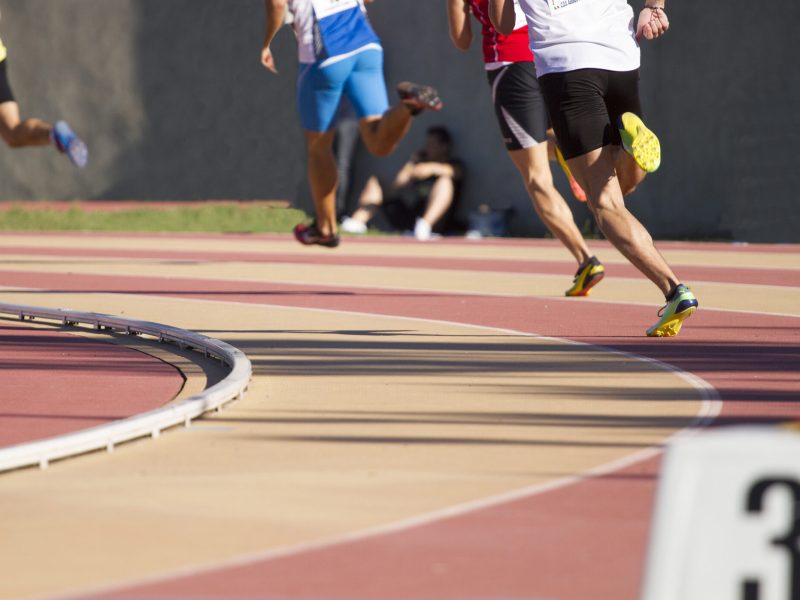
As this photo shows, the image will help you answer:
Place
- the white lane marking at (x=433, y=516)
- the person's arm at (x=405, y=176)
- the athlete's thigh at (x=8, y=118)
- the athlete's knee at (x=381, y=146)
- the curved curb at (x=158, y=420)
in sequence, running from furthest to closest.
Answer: the person's arm at (x=405, y=176) < the athlete's thigh at (x=8, y=118) < the athlete's knee at (x=381, y=146) < the curved curb at (x=158, y=420) < the white lane marking at (x=433, y=516)

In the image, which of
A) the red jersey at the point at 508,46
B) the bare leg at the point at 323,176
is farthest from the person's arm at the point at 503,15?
the bare leg at the point at 323,176

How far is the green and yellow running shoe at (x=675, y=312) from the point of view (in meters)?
8.69

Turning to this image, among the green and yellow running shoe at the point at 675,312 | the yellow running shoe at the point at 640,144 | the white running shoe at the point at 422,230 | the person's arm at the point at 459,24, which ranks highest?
the person's arm at the point at 459,24

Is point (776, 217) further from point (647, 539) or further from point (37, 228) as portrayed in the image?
point (647, 539)

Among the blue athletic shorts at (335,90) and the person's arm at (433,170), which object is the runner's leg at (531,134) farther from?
the person's arm at (433,170)

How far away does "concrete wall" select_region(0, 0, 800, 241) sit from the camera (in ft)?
59.4

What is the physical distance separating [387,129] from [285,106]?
10.8m

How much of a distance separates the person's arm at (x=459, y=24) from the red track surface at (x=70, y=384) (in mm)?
3103

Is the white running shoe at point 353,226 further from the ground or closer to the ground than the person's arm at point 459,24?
closer to the ground

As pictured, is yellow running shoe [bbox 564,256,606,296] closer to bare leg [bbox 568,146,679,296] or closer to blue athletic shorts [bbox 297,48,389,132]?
bare leg [bbox 568,146,679,296]

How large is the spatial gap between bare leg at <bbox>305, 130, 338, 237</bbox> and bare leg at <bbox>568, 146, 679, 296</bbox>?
4.63m

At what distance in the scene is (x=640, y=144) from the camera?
28.6 feet

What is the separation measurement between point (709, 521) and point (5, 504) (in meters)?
2.35

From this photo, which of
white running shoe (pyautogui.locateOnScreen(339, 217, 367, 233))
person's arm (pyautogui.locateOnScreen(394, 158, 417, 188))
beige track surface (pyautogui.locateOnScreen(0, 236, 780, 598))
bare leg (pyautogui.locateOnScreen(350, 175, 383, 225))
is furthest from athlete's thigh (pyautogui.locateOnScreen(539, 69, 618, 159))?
bare leg (pyautogui.locateOnScreen(350, 175, 383, 225))
